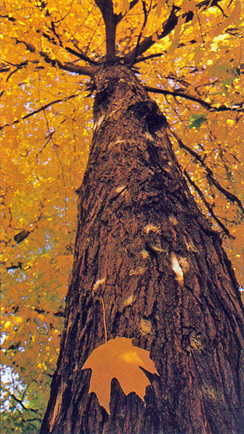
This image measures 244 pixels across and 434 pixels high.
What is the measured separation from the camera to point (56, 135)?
12.6 feet

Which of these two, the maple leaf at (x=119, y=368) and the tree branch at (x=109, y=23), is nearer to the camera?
the maple leaf at (x=119, y=368)

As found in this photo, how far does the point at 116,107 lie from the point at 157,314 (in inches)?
63.1

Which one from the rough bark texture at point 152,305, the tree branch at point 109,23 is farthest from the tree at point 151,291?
the tree branch at point 109,23

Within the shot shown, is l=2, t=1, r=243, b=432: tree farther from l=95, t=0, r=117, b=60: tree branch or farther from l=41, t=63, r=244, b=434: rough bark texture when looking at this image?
l=95, t=0, r=117, b=60: tree branch

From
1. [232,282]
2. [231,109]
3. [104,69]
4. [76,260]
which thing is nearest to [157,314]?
[232,282]

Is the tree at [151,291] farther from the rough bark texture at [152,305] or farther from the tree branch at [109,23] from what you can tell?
the tree branch at [109,23]

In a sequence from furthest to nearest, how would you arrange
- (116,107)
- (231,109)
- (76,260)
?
(231,109)
(116,107)
(76,260)

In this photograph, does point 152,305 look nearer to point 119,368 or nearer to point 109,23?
point 119,368

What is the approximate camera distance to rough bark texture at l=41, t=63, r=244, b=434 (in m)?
0.69

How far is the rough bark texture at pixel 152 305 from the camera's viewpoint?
27.1 inches

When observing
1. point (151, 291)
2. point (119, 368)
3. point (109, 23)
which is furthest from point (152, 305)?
point (109, 23)

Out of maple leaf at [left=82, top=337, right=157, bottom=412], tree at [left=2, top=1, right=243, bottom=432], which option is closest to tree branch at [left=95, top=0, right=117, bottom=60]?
tree at [left=2, top=1, right=243, bottom=432]

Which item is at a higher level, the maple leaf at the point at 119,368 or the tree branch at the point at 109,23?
the tree branch at the point at 109,23

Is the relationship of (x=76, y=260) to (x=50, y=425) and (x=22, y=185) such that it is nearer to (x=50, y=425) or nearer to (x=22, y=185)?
(x=50, y=425)
